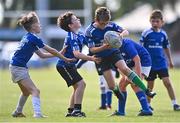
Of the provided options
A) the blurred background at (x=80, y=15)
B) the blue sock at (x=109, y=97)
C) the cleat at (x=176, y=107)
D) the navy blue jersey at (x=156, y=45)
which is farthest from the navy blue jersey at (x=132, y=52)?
the blurred background at (x=80, y=15)

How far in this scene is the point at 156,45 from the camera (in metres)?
16.1

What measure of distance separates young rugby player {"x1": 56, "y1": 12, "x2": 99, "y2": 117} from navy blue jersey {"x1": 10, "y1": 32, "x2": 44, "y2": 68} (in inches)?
23.1

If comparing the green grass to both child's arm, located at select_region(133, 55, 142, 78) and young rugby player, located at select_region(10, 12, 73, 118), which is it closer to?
young rugby player, located at select_region(10, 12, 73, 118)

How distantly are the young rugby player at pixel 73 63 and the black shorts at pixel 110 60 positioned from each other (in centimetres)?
45

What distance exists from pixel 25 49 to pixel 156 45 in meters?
3.23

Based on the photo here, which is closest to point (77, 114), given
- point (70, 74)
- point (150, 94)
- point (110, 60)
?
point (70, 74)

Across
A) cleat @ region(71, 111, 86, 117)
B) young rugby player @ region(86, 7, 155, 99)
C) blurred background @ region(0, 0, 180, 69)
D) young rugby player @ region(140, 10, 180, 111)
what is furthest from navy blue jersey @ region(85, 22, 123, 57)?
blurred background @ region(0, 0, 180, 69)

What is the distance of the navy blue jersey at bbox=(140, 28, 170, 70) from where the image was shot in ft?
52.5

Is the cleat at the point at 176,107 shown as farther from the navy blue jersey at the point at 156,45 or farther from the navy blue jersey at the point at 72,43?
the navy blue jersey at the point at 72,43

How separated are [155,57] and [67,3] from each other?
49325mm

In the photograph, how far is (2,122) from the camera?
1288 centimetres

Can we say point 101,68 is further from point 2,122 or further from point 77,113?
point 2,122

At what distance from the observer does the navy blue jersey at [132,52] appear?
1434 cm

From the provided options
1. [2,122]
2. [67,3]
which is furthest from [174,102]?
[67,3]
